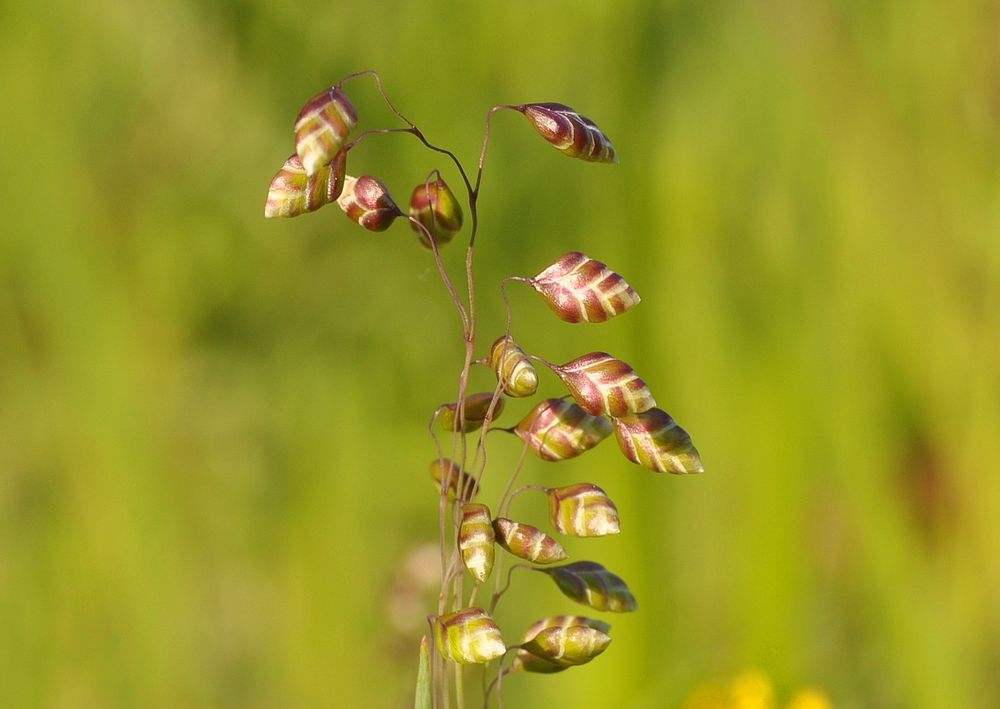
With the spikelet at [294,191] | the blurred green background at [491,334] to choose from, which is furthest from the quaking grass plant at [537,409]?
the blurred green background at [491,334]

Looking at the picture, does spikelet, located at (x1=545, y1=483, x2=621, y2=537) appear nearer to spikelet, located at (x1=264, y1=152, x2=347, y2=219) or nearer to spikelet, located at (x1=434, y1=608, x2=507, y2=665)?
spikelet, located at (x1=434, y1=608, x2=507, y2=665)

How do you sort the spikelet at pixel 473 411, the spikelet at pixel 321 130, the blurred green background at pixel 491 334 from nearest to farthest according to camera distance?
1. the spikelet at pixel 321 130
2. the spikelet at pixel 473 411
3. the blurred green background at pixel 491 334

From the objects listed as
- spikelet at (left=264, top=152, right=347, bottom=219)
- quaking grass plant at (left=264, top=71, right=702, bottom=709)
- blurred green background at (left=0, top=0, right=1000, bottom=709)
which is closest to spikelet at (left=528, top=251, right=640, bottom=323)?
quaking grass plant at (left=264, top=71, right=702, bottom=709)

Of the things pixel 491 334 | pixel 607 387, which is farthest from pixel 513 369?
pixel 491 334

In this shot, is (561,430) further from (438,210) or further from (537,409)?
(438,210)

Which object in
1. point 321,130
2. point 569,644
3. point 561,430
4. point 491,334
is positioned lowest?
point 569,644

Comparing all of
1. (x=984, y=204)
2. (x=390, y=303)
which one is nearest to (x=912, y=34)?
(x=984, y=204)

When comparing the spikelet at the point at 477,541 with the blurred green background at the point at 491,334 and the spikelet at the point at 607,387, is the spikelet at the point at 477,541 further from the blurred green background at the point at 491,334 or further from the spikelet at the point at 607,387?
the blurred green background at the point at 491,334
